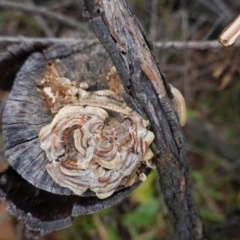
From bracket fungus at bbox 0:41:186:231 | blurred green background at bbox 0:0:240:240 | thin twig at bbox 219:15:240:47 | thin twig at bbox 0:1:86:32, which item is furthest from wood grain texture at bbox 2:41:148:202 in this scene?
thin twig at bbox 0:1:86:32

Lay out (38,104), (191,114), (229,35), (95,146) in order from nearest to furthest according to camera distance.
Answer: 1. (229,35)
2. (95,146)
3. (38,104)
4. (191,114)

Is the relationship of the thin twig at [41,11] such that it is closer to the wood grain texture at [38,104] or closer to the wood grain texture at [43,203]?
the wood grain texture at [38,104]

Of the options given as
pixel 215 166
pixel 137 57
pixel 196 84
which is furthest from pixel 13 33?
pixel 137 57

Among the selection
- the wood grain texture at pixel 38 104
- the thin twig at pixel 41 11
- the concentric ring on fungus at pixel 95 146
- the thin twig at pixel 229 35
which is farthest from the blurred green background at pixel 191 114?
the thin twig at pixel 229 35

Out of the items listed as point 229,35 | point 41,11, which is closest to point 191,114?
point 41,11

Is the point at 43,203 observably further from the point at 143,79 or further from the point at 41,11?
the point at 41,11

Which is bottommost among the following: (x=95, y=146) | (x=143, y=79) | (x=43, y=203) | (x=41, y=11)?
(x=43, y=203)

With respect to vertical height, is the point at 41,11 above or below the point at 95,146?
above
